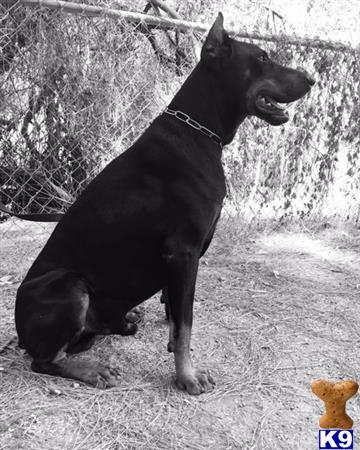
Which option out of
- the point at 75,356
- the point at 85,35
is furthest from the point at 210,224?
the point at 85,35

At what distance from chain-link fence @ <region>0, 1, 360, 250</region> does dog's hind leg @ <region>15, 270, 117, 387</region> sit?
176cm

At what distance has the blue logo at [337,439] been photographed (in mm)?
1923

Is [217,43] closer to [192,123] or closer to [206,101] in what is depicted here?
[206,101]

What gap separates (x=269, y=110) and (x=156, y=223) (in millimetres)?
802

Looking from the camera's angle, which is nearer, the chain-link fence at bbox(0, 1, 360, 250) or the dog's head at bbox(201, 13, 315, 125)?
the dog's head at bbox(201, 13, 315, 125)

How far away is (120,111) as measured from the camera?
3971 millimetres

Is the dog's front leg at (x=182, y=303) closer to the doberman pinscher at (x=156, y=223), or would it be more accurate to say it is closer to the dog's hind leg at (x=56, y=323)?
the doberman pinscher at (x=156, y=223)

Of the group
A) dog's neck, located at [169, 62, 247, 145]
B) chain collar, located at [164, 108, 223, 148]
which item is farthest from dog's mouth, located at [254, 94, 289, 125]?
chain collar, located at [164, 108, 223, 148]

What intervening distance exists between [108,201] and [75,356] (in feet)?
2.92

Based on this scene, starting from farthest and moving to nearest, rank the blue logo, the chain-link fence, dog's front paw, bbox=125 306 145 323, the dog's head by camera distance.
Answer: the chain-link fence
dog's front paw, bbox=125 306 145 323
the dog's head
the blue logo

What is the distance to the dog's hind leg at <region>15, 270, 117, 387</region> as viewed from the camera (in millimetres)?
2275

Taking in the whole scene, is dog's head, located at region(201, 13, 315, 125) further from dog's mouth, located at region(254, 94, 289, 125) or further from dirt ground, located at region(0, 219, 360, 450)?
dirt ground, located at region(0, 219, 360, 450)

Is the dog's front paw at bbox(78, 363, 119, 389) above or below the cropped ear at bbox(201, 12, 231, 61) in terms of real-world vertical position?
below

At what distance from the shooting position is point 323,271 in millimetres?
3990
